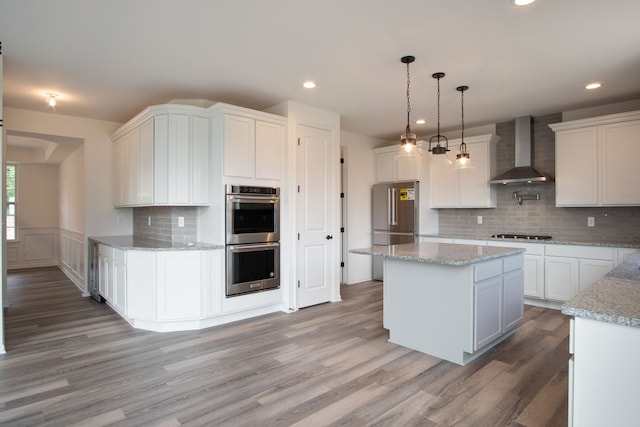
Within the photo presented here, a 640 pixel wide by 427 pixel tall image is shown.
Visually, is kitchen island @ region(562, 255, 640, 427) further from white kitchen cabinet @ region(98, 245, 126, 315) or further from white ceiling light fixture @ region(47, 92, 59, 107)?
white ceiling light fixture @ region(47, 92, 59, 107)

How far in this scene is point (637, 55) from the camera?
318 centimetres

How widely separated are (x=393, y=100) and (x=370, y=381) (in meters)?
3.29

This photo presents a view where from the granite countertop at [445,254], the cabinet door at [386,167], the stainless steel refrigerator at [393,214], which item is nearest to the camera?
the granite countertop at [445,254]

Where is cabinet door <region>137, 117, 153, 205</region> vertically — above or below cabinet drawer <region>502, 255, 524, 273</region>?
above

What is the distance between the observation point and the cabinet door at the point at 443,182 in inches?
229

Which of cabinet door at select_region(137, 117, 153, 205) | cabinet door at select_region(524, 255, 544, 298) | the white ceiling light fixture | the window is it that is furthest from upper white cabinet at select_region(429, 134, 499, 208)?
the window

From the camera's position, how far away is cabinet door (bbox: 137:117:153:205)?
4180 millimetres

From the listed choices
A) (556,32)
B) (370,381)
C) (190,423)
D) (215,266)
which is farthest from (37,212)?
(556,32)

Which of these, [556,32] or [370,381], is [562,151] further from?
[370,381]

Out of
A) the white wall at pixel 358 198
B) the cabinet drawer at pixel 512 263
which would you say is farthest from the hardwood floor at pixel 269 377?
the white wall at pixel 358 198

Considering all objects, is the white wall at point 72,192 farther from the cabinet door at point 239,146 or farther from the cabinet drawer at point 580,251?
the cabinet drawer at point 580,251

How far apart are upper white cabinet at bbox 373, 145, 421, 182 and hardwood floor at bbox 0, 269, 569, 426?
2.85m

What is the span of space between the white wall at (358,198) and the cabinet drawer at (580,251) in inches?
112

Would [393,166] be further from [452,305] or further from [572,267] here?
[452,305]
